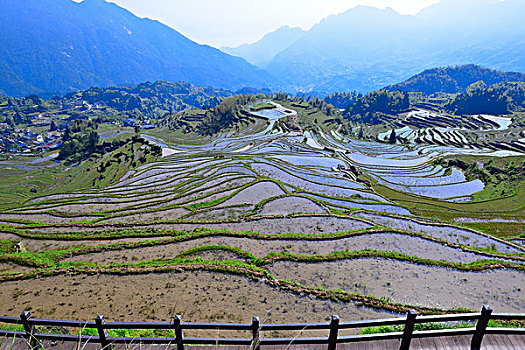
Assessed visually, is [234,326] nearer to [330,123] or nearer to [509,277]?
[509,277]

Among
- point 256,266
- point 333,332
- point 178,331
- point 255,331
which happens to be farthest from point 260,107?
point 255,331

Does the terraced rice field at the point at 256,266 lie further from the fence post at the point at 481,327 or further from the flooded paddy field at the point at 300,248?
the fence post at the point at 481,327

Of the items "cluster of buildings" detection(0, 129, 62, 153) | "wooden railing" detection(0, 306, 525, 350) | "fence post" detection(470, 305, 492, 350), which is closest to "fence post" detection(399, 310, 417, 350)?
"wooden railing" detection(0, 306, 525, 350)

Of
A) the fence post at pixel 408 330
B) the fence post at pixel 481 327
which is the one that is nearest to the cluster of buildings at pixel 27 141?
the fence post at pixel 408 330

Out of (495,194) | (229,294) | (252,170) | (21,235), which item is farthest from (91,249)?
(495,194)

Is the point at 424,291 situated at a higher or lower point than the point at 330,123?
lower

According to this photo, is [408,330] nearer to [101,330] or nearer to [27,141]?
[101,330]
